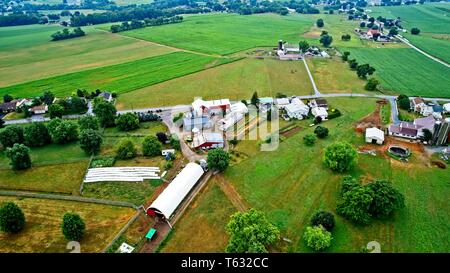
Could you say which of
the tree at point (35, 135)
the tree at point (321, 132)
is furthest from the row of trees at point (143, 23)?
the tree at point (321, 132)

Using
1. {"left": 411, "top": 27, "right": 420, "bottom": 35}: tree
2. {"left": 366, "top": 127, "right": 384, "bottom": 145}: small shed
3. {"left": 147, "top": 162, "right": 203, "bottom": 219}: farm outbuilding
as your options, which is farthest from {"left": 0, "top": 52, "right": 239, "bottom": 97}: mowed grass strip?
{"left": 411, "top": 27, "right": 420, "bottom": 35}: tree

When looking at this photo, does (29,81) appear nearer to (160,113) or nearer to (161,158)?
(160,113)

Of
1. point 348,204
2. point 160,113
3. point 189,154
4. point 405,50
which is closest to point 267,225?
point 348,204

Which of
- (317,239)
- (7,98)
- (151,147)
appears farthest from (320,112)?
(7,98)

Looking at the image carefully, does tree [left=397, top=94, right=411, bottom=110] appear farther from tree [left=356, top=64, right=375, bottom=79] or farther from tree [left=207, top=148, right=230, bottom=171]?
tree [left=207, top=148, right=230, bottom=171]

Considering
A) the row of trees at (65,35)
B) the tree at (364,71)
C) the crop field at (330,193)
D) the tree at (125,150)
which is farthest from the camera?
the row of trees at (65,35)

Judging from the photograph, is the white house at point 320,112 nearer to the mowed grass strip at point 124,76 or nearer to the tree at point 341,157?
the tree at point 341,157
